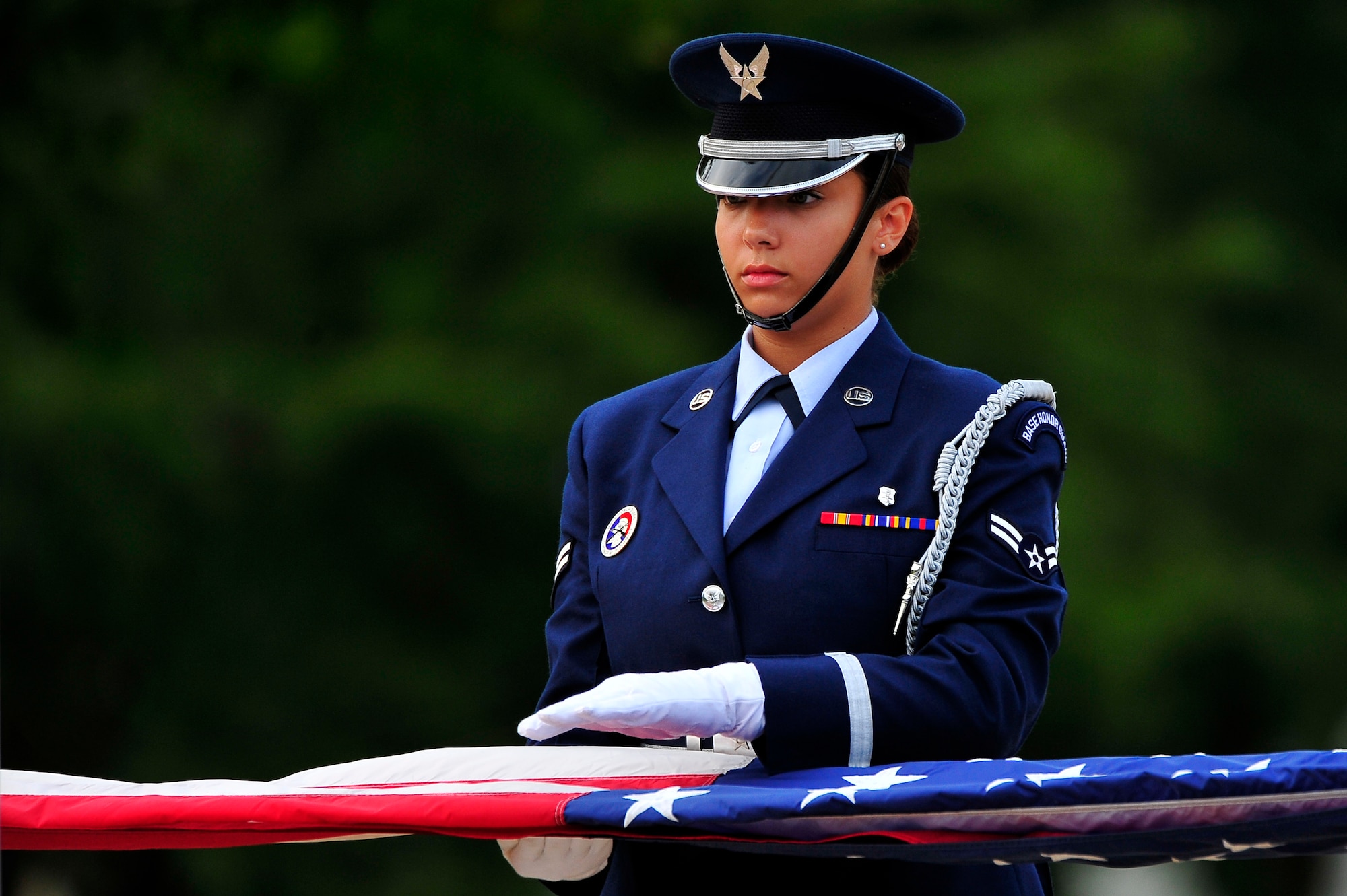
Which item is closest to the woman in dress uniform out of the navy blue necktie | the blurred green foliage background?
the navy blue necktie

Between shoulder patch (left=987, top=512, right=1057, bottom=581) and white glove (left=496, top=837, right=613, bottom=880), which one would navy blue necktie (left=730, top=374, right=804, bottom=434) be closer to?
shoulder patch (left=987, top=512, right=1057, bottom=581)

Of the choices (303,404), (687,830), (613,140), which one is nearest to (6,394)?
(303,404)

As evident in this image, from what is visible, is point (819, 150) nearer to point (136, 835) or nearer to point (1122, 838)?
point (1122, 838)

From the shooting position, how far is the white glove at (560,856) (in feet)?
8.93

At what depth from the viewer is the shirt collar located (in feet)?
9.21

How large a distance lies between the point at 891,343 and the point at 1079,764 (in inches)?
32.1

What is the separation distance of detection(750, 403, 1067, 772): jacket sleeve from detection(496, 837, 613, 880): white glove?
0.45 m

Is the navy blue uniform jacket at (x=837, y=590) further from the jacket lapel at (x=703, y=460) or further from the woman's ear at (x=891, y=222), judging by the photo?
the woman's ear at (x=891, y=222)

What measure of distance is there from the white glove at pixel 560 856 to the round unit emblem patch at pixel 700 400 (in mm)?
647

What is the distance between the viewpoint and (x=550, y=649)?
2871mm

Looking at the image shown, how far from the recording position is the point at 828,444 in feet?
8.89

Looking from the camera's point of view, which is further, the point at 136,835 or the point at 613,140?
the point at 613,140

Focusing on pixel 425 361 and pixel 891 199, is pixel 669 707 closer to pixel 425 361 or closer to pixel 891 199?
pixel 891 199

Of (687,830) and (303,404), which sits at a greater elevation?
(303,404)
